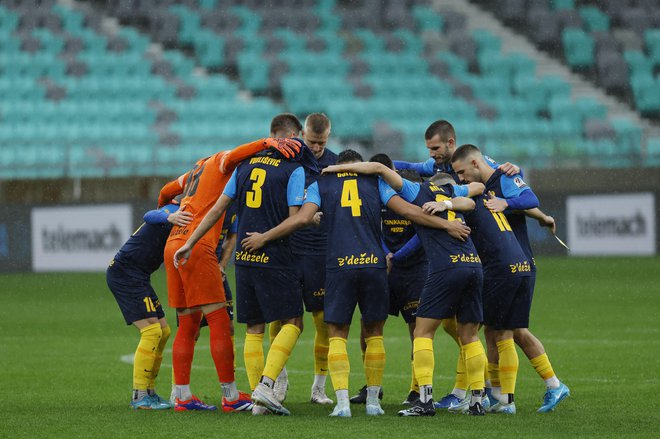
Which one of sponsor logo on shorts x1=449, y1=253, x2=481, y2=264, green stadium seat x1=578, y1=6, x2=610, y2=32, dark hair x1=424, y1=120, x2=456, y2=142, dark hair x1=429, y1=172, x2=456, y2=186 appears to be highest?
green stadium seat x1=578, y1=6, x2=610, y2=32

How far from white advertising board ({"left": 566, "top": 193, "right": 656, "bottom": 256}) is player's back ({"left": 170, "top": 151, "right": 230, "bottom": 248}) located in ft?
50.7

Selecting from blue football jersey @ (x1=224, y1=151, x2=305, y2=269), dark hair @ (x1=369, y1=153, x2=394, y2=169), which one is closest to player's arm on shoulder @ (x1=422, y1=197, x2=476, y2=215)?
dark hair @ (x1=369, y1=153, x2=394, y2=169)

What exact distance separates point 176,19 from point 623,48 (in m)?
12.1

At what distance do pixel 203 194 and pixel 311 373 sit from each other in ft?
9.79

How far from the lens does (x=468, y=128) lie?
2752 cm

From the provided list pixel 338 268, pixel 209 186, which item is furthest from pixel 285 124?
pixel 338 268

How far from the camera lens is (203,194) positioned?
880 cm

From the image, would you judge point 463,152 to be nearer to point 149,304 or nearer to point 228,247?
point 228,247

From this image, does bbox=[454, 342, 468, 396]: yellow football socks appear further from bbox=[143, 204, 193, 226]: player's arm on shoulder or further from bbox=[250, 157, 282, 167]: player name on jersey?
bbox=[143, 204, 193, 226]: player's arm on shoulder

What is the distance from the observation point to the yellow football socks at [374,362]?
8.27 meters

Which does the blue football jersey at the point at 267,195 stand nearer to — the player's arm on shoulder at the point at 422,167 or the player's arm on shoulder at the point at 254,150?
the player's arm on shoulder at the point at 254,150

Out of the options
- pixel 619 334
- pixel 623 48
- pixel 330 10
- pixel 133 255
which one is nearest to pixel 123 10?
pixel 330 10

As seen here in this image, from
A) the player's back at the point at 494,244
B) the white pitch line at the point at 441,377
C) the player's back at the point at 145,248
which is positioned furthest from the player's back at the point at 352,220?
the white pitch line at the point at 441,377

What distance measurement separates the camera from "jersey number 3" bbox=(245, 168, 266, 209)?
8.48 meters
